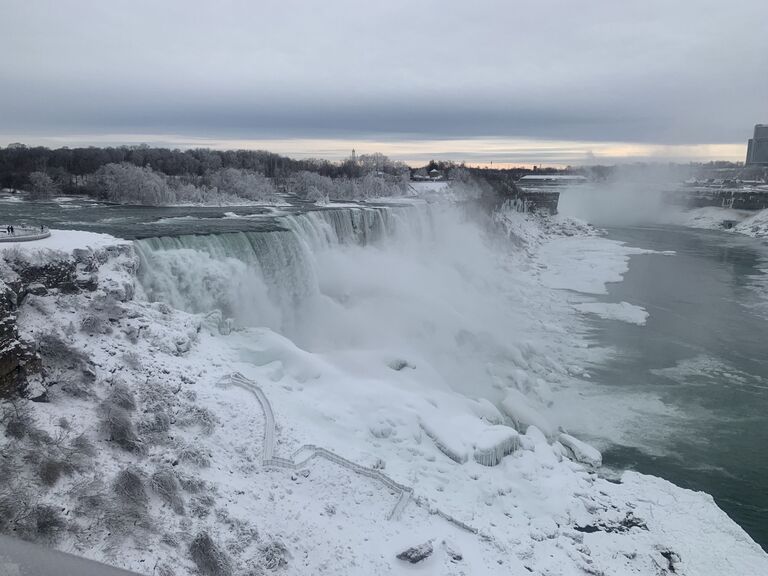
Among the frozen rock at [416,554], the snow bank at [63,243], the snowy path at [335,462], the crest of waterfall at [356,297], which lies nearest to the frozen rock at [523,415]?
the crest of waterfall at [356,297]

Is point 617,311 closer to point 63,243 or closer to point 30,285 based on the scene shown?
point 63,243

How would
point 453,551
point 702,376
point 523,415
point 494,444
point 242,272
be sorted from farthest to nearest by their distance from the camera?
point 702,376
point 242,272
point 523,415
point 494,444
point 453,551

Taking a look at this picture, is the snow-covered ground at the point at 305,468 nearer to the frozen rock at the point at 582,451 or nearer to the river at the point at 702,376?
the frozen rock at the point at 582,451

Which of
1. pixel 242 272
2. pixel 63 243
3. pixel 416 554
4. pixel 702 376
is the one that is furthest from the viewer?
pixel 702 376

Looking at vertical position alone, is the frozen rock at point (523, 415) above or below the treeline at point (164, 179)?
below

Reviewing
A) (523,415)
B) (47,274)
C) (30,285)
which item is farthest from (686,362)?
(30,285)

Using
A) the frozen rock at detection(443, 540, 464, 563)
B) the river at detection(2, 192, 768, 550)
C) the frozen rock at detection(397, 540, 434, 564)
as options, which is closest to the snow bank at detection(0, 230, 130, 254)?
the river at detection(2, 192, 768, 550)
